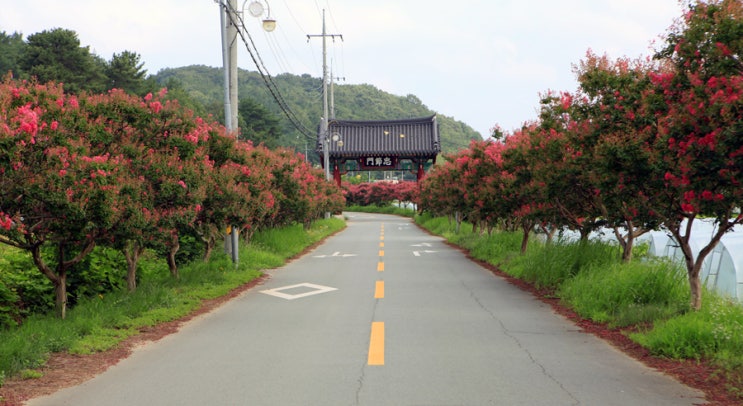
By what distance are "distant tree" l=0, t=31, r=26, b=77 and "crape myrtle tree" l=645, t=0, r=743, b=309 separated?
41.5 metres

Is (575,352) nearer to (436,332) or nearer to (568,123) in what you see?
(436,332)

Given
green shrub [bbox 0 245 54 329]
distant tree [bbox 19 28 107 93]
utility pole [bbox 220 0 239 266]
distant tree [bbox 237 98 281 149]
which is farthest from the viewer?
distant tree [bbox 237 98 281 149]

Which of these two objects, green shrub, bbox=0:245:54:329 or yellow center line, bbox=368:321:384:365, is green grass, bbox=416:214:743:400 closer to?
yellow center line, bbox=368:321:384:365

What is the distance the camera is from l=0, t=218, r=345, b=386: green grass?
5902 millimetres

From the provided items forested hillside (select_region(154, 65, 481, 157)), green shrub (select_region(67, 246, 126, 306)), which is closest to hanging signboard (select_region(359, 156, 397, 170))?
forested hillside (select_region(154, 65, 481, 157))

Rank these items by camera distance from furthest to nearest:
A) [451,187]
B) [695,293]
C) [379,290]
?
[451,187] → [379,290] → [695,293]

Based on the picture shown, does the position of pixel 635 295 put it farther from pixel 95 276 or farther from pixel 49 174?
pixel 95 276

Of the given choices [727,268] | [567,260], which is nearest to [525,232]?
[567,260]

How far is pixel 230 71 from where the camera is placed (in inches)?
579

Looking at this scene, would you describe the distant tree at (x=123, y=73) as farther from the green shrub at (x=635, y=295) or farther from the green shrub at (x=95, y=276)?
the green shrub at (x=635, y=295)

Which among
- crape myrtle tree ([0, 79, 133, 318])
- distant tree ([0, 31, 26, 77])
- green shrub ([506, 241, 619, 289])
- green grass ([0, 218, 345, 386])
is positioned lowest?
green grass ([0, 218, 345, 386])

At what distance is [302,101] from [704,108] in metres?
64.6

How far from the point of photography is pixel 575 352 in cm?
641

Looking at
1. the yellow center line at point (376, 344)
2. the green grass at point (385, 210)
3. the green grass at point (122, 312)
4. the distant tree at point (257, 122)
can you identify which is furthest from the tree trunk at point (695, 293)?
the distant tree at point (257, 122)
